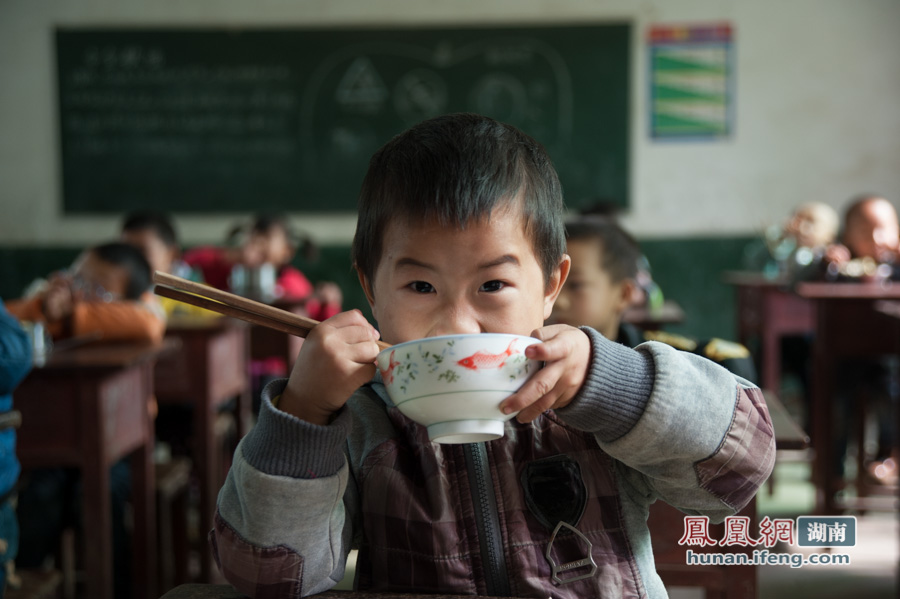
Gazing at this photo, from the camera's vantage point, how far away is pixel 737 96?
5.52 meters

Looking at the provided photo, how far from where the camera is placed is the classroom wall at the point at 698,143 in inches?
216

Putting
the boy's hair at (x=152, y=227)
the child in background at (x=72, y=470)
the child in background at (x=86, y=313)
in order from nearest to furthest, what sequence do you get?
the child in background at (x=72, y=470) < the child in background at (x=86, y=313) < the boy's hair at (x=152, y=227)

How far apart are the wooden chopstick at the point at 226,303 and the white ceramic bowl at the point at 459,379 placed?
90 mm

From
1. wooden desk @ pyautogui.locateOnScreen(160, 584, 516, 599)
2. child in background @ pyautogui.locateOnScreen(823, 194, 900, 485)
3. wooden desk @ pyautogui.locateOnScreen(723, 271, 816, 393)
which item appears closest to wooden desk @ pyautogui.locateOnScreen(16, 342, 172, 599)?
wooden desk @ pyautogui.locateOnScreen(160, 584, 516, 599)

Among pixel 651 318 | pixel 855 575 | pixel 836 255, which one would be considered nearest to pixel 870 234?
pixel 836 255

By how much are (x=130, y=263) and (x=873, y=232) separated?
325cm

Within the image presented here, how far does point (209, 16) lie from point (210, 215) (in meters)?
1.32

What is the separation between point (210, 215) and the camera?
5641mm

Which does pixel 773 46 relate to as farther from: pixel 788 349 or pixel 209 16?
pixel 209 16

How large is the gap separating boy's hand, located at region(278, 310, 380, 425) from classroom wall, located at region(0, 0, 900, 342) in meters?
4.99

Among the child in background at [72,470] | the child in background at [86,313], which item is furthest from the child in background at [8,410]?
the child in background at [86,313]

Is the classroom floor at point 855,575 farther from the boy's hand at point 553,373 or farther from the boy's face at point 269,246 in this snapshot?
the boy's face at point 269,246

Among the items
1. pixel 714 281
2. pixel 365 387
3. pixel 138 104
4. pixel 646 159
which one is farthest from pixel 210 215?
pixel 365 387

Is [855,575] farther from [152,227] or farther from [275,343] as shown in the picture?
[152,227]
